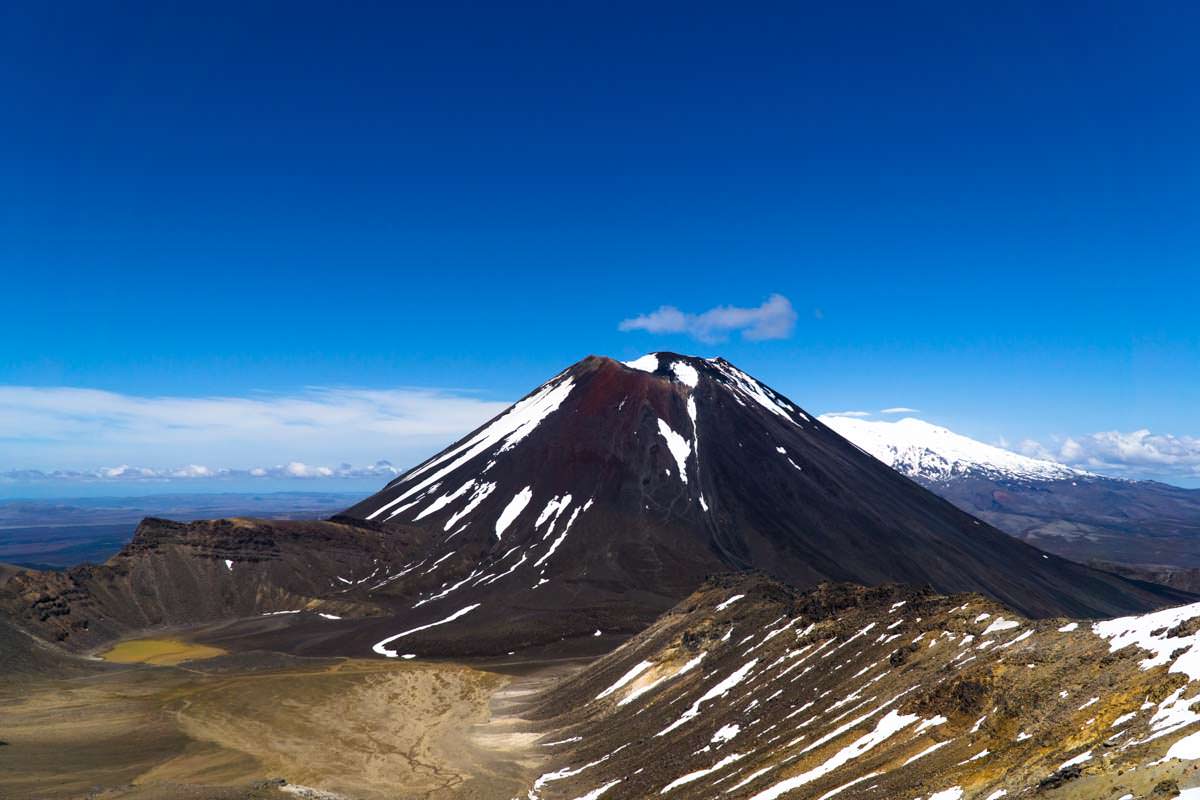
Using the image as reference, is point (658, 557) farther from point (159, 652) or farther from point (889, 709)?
point (889, 709)

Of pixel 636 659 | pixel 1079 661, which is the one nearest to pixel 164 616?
pixel 636 659

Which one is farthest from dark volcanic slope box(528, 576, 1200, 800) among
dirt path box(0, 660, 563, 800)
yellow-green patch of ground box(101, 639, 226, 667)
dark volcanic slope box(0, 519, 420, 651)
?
dark volcanic slope box(0, 519, 420, 651)

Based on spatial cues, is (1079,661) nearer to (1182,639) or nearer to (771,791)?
(1182,639)

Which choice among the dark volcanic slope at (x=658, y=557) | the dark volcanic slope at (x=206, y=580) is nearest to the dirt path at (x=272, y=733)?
the dark volcanic slope at (x=658, y=557)

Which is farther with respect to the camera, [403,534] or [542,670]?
[403,534]

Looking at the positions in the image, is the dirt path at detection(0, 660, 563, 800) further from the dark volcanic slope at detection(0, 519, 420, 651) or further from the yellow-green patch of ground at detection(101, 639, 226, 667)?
the dark volcanic slope at detection(0, 519, 420, 651)

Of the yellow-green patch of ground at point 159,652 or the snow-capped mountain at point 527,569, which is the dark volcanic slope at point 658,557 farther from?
the yellow-green patch of ground at point 159,652
